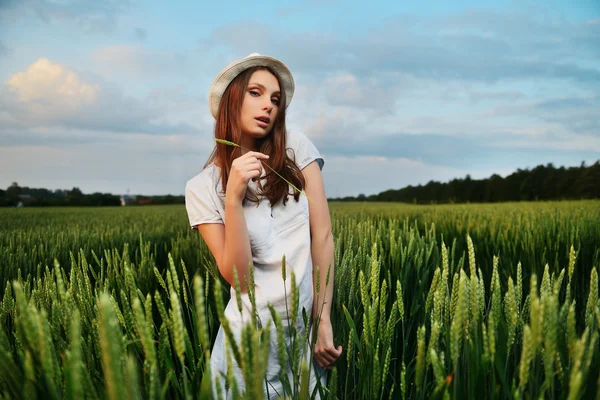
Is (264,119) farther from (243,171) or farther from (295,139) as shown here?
(243,171)

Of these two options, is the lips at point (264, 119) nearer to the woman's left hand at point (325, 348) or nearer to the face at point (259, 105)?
the face at point (259, 105)

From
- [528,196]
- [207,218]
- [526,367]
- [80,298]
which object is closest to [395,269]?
[207,218]

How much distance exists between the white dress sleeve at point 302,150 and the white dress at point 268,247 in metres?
0.20

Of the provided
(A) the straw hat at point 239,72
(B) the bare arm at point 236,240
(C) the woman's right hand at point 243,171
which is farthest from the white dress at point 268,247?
(A) the straw hat at point 239,72

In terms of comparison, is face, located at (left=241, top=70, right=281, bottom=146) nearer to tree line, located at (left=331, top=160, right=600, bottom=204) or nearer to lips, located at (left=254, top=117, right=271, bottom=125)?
lips, located at (left=254, top=117, right=271, bottom=125)

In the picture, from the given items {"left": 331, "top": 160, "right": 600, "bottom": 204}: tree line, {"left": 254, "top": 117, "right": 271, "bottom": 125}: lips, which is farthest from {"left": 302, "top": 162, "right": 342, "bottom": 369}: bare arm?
{"left": 331, "top": 160, "right": 600, "bottom": 204}: tree line

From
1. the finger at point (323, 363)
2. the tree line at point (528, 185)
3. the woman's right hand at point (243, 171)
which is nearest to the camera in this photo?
the woman's right hand at point (243, 171)

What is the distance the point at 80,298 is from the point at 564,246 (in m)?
3.70

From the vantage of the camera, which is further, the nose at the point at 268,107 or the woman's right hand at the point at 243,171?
the nose at the point at 268,107

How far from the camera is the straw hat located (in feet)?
6.80

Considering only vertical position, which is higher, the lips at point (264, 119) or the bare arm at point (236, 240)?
the lips at point (264, 119)

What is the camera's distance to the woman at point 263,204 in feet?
5.82

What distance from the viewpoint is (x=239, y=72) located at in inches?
83.7

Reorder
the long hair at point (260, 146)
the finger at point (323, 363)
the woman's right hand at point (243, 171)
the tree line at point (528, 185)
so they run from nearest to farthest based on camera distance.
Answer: the woman's right hand at point (243, 171)
the finger at point (323, 363)
the long hair at point (260, 146)
the tree line at point (528, 185)
